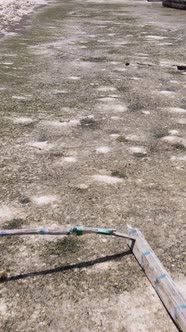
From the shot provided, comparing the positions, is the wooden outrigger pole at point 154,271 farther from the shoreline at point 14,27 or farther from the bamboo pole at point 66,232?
the shoreline at point 14,27

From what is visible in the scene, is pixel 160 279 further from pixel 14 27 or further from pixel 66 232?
pixel 14 27

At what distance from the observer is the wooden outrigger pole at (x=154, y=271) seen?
180 cm

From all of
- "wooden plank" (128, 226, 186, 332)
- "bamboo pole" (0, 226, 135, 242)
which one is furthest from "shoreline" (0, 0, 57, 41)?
"wooden plank" (128, 226, 186, 332)

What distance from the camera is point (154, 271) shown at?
79.8 inches

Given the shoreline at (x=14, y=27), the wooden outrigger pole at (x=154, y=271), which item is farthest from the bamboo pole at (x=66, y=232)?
the shoreline at (x=14, y=27)

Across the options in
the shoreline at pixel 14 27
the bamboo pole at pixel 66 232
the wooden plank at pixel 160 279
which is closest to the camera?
the wooden plank at pixel 160 279

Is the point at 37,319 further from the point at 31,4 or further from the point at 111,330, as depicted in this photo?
the point at 31,4

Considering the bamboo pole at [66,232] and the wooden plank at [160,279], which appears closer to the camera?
the wooden plank at [160,279]

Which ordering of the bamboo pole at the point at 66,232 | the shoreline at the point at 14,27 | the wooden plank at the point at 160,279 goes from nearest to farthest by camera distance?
the wooden plank at the point at 160,279 < the bamboo pole at the point at 66,232 < the shoreline at the point at 14,27

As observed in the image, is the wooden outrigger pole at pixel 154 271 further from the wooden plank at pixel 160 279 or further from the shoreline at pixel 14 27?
the shoreline at pixel 14 27

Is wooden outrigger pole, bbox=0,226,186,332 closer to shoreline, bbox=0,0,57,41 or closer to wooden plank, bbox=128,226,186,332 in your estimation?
wooden plank, bbox=128,226,186,332

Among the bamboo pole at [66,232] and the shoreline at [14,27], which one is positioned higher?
the bamboo pole at [66,232]

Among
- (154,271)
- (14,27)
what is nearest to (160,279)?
(154,271)

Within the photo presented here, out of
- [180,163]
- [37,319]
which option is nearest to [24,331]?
[37,319]
